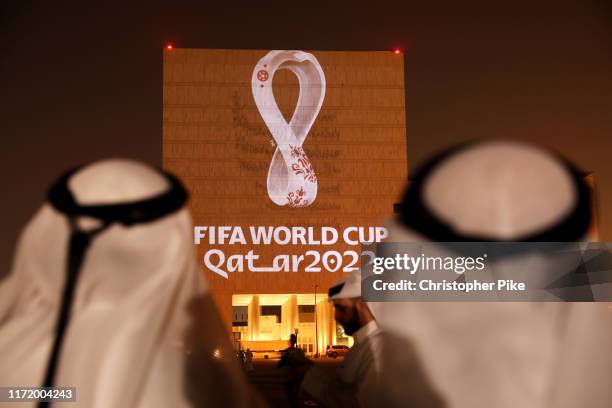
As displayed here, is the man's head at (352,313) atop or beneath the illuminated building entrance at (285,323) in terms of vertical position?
atop

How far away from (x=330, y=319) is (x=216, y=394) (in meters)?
31.2

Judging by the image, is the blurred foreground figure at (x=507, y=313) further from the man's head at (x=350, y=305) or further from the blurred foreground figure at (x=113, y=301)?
the man's head at (x=350, y=305)

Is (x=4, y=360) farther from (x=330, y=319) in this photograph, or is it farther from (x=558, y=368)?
(x=330, y=319)

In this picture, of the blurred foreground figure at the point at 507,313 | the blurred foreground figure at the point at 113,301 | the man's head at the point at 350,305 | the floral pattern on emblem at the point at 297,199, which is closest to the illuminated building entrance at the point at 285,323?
the floral pattern on emblem at the point at 297,199

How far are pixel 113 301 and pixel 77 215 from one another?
255 millimetres

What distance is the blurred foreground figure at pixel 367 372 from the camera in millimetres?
1764

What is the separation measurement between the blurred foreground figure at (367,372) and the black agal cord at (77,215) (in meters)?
0.71

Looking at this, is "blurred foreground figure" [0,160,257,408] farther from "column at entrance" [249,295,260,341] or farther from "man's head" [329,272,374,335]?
"column at entrance" [249,295,260,341]

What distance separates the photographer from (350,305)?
3.83 m

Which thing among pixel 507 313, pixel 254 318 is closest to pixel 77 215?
pixel 507 313

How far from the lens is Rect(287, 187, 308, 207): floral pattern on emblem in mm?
30359

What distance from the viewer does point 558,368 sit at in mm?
1638

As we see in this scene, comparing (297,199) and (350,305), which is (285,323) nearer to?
(297,199)

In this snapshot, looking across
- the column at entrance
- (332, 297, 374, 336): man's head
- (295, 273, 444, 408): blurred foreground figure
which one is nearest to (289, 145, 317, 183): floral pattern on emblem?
the column at entrance
